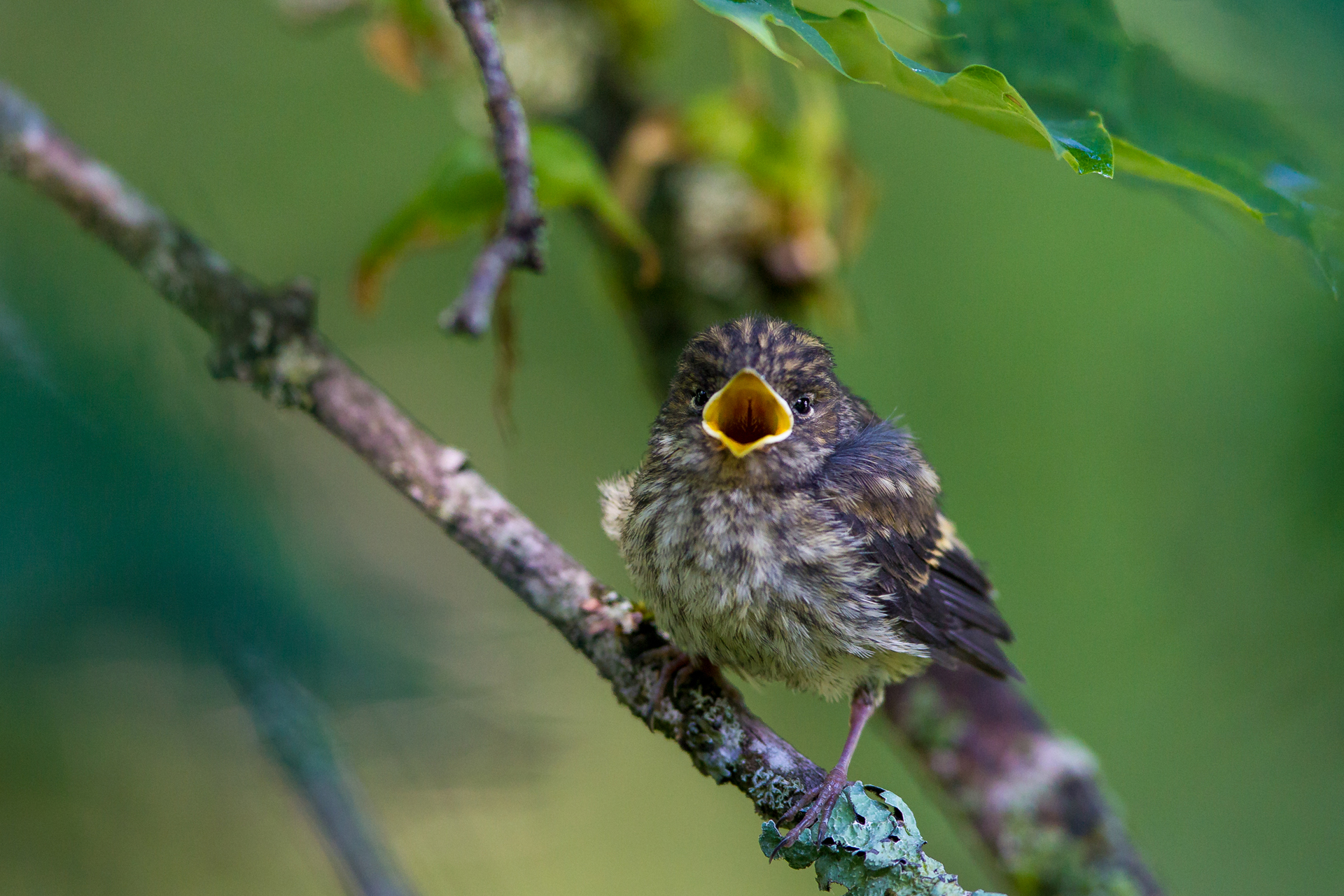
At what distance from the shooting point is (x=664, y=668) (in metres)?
1.94

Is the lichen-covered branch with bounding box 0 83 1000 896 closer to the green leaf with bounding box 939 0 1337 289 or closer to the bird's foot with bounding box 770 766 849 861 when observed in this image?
the bird's foot with bounding box 770 766 849 861

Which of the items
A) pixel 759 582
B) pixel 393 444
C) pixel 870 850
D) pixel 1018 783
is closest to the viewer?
pixel 870 850

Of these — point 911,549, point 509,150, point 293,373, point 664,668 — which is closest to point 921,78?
point 509,150

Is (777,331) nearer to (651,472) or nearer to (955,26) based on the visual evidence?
(651,472)

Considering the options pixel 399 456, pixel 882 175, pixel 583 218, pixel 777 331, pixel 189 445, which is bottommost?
pixel 189 445

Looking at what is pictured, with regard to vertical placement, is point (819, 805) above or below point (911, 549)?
below

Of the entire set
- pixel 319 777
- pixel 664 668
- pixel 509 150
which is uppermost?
pixel 509 150

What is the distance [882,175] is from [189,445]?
12.7 feet

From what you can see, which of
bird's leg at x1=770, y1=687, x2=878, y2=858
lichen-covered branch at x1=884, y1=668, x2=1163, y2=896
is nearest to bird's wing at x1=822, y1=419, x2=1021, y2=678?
bird's leg at x1=770, y1=687, x2=878, y2=858

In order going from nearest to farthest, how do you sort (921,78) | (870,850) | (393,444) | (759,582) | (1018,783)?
(921,78), (870,850), (759,582), (393,444), (1018,783)

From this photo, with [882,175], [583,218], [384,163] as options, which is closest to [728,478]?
[583,218]

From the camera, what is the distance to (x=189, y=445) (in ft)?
4.88

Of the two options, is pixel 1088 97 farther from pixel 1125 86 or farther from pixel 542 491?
pixel 542 491

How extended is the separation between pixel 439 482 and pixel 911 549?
3.32 ft
